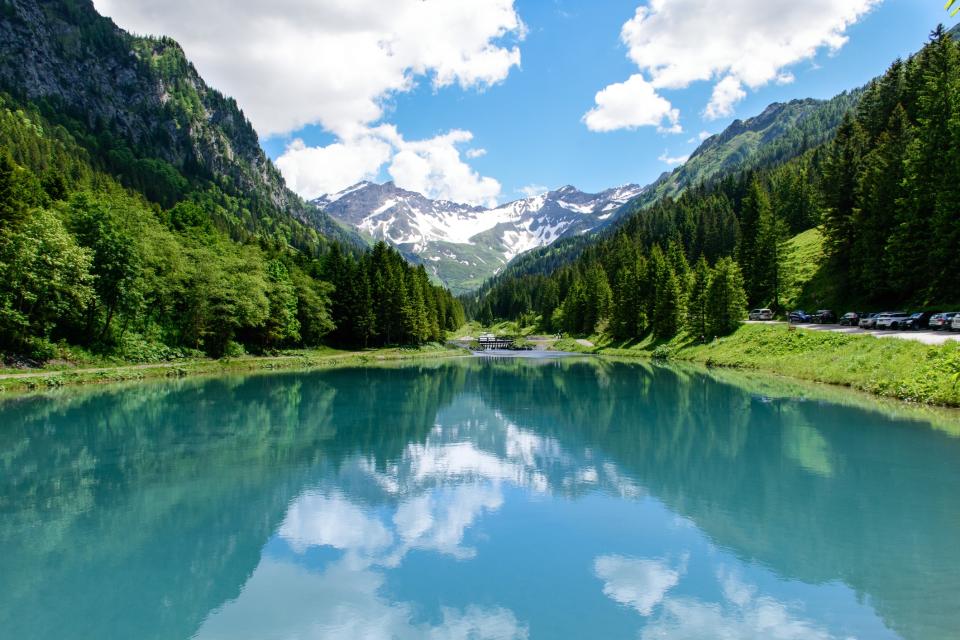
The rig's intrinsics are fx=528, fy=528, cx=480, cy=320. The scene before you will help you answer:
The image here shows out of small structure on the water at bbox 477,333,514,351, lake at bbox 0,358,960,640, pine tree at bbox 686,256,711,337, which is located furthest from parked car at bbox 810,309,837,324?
small structure on the water at bbox 477,333,514,351

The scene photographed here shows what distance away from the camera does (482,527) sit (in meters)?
15.4

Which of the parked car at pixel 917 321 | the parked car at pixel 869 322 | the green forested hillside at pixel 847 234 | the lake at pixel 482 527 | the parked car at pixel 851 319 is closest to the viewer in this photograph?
the lake at pixel 482 527

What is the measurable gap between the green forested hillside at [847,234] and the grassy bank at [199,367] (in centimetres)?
3883

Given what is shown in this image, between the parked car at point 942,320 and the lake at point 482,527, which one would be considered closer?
the lake at point 482,527

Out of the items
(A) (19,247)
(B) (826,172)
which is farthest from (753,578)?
(B) (826,172)

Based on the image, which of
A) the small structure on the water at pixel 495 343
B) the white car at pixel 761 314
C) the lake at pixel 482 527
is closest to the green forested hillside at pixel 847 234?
the white car at pixel 761 314

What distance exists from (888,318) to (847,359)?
10397mm

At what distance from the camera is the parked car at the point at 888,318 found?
46.2 metres

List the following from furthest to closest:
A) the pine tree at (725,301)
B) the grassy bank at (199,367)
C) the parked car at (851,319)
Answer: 1. the pine tree at (725,301)
2. the parked car at (851,319)
3. the grassy bank at (199,367)

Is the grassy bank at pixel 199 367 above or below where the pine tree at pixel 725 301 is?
below

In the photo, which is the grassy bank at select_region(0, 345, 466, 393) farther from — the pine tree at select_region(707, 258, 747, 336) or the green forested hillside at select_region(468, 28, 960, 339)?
the pine tree at select_region(707, 258, 747, 336)

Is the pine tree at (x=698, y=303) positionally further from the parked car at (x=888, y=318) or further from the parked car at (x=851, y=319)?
the parked car at (x=888, y=318)

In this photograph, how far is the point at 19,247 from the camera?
44219mm

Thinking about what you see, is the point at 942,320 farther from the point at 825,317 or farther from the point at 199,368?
the point at 199,368
